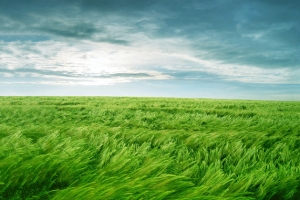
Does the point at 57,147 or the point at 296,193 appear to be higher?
the point at 57,147

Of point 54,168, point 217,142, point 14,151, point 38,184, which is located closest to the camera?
point 38,184

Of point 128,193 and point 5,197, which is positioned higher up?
point 128,193

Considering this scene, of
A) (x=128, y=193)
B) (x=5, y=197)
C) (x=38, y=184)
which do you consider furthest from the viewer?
(x=38, y=184)

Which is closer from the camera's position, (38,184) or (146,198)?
(146,198)

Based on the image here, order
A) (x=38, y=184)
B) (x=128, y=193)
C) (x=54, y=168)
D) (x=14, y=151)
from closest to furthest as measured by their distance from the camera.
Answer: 1. (x=128, y=193)
2. (x=38, y=184)
3. (x=54, y=168)
4. (x=14, y=151)

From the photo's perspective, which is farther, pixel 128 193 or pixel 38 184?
pixel 38 184

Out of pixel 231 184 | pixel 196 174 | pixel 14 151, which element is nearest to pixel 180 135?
pixel 196 174

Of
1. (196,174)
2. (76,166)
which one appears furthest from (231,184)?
(76,166)

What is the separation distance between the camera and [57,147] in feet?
8.73

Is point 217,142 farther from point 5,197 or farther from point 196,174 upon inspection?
point 5,197

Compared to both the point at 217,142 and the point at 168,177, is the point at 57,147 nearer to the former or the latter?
the point at 168,177

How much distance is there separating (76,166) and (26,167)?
1.23 ft

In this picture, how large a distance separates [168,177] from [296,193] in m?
1.28

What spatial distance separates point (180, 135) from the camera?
4.35 metres
